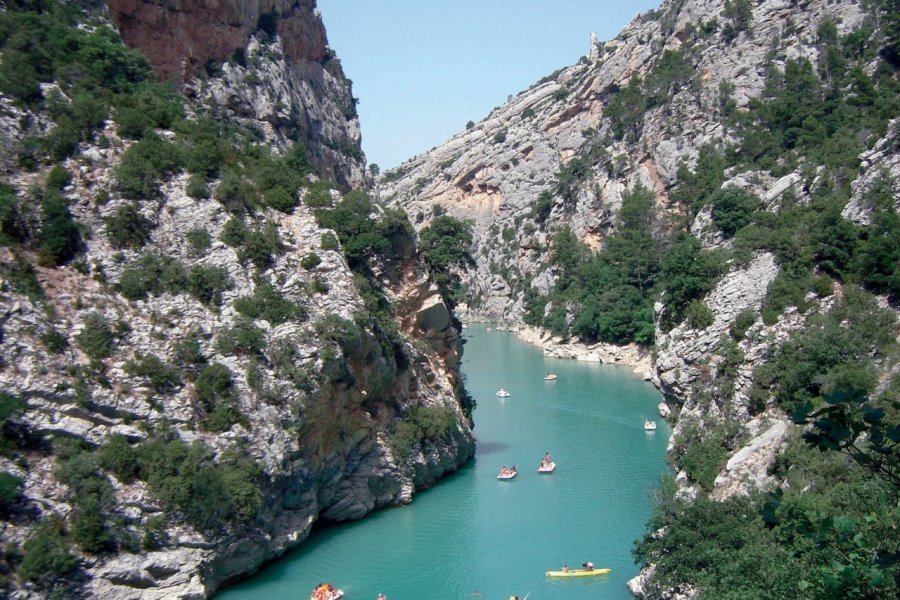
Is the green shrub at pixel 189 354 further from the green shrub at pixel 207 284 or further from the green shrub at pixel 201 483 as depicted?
the green shrub at pixel 201 483

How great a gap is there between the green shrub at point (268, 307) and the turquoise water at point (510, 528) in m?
6.51

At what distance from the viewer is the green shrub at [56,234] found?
66.2 ft

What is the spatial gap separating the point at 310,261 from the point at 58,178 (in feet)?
24.8

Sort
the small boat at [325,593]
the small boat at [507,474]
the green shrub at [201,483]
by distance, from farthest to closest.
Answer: the small boat at [507,474], the small boat at [325,593], the green shrub at [201,483]

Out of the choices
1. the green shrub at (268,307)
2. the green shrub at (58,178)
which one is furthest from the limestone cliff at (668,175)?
the green shrub at (58,178)

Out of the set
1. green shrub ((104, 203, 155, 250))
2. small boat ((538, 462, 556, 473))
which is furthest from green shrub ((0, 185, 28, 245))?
small boat ((538, 462, 556, 473))

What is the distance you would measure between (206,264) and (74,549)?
9058 millimetres

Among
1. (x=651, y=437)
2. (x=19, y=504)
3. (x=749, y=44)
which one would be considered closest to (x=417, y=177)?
(x=749, y=44)

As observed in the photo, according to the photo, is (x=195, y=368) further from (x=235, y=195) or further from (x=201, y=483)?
(x=235, y=195)

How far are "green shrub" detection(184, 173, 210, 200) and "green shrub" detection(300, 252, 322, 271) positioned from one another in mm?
3636

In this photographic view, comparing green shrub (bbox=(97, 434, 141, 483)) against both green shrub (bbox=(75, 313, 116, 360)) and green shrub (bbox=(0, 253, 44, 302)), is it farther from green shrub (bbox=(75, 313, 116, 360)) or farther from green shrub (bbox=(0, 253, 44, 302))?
green shrub (bbox=(0, 253, 44, 302))

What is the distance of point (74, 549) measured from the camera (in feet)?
52.4

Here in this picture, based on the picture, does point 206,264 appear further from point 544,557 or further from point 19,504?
point 544,557

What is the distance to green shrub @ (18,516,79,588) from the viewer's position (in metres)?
15.0
